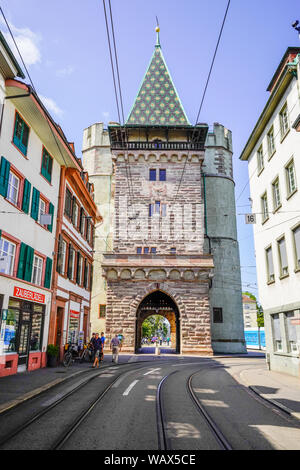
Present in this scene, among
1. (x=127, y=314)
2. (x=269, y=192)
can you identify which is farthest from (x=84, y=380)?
(x=127, y=314)

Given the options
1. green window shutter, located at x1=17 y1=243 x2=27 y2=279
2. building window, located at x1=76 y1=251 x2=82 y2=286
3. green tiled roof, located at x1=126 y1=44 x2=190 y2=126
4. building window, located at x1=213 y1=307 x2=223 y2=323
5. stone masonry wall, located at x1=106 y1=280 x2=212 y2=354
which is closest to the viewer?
green window shutter, located at x1=17 y1=243 x2=27 y2=279

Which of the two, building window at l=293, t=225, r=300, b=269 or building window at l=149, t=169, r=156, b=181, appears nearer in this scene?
building window at l=293, t=225, r=300, b=269

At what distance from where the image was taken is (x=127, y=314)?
1154 inches

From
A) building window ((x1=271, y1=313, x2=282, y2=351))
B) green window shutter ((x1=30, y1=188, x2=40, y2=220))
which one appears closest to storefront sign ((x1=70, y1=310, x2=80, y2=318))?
green window shutter ((x1=30, y1=188, x2=40, y2=220))

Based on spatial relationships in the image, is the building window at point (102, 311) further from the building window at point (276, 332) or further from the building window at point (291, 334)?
the building window at point (291, 334)

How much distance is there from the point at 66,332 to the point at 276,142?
1484 centimetres

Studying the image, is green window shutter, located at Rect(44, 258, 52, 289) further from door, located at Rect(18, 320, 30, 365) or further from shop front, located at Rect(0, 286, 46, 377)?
door, located at Rect(18, 320, 30, 365)

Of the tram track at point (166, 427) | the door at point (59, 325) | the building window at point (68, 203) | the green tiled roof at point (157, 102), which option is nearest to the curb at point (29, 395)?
the tram track at point (166, 427)

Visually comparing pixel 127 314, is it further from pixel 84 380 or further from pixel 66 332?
pixel 84 380

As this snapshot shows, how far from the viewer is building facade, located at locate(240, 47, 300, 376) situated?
601 inches

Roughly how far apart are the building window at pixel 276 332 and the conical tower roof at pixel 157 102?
2412cm

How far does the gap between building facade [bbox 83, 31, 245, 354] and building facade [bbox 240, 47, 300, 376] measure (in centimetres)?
1056

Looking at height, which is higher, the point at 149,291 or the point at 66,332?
the point at 149,291
